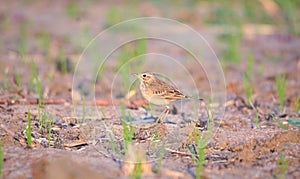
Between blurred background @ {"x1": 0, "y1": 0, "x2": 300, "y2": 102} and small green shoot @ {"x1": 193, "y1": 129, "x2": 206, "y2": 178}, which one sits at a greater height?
blurred background @ {"x1": 0, "y1": 0, "x2": 300, "y2": 102}

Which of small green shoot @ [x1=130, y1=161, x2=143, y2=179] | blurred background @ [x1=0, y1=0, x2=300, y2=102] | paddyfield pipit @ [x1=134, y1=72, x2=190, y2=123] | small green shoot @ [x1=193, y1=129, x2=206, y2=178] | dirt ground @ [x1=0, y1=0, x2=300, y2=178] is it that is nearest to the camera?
small green shoot @ [x1=130, y1=161, x2=143, y2=179]

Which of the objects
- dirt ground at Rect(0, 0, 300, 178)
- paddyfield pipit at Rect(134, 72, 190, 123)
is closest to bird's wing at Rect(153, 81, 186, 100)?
paddyfield pipit at Rect(134, 72, 190, 123)

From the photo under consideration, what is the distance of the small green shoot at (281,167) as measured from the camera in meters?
3.51

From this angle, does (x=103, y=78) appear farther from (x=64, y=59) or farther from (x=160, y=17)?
(x=160, y=17)

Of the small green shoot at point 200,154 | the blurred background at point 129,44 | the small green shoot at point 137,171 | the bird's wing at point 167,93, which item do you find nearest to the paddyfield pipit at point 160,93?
the bird's wing at point 167,93

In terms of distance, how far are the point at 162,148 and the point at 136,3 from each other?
8016 millimetres

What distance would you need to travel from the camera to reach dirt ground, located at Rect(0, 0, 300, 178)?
3.62 meters

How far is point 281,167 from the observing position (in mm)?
3664

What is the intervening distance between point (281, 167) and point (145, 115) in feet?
6.11

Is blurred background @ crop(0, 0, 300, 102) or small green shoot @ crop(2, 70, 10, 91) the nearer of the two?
small green shoot @ crop(2, 70, 10, 91)

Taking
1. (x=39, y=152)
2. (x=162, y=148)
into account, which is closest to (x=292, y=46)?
(x=162, y=148)

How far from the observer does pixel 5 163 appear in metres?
3.58

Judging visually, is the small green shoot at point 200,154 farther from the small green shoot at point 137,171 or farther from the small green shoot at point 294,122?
the small green shoot at point 294,122

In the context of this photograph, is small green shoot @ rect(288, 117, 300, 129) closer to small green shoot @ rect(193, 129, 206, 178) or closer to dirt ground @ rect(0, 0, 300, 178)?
dirt ground @ rect(0, 0, 300, 178)
